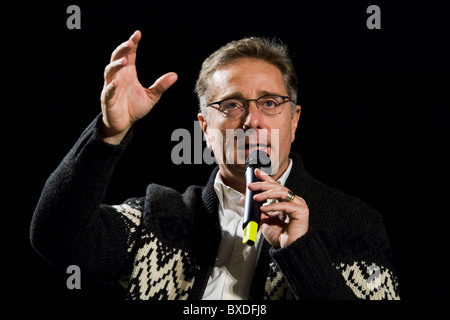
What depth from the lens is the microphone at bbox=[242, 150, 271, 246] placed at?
4.14 feet

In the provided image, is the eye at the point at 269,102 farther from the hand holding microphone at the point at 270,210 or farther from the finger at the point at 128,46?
the finger at the point at 128,46

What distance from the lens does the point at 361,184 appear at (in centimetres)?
228

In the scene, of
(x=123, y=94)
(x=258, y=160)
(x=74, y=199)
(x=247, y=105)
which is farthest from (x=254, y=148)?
(x=74, y=199)

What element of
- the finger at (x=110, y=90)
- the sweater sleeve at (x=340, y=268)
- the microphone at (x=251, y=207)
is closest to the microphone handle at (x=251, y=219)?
the microphone at (x=251, y=207)

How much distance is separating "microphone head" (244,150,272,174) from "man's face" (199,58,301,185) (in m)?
0.06

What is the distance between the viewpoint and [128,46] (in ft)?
4.29

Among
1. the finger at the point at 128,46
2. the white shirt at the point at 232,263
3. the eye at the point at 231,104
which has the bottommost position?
the white shirt at the point at 232,263

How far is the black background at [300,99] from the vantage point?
2.17 metres

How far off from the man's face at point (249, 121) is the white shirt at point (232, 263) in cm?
16

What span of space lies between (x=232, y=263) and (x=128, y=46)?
2.52 feet

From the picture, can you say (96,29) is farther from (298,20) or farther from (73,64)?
(298,20)

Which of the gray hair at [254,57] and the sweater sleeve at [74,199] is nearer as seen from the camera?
the sweater sleeve at [74,199]

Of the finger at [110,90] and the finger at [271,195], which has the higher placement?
the finger at [110,90]

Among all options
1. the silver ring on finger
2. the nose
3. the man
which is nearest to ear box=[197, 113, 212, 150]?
the man
